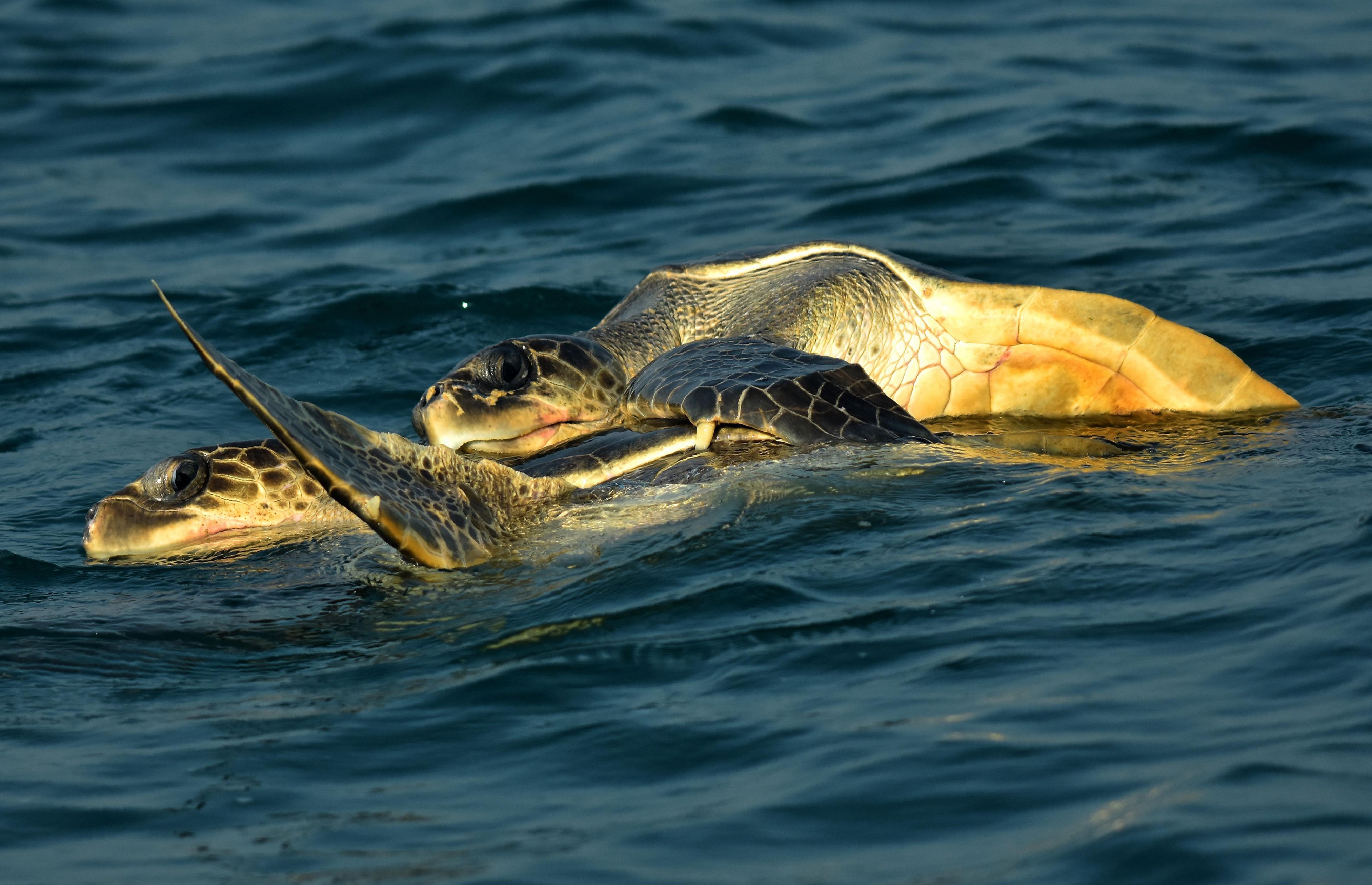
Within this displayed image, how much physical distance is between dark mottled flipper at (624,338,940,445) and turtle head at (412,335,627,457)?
0.81 metres

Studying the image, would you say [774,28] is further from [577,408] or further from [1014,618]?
[1014,618]

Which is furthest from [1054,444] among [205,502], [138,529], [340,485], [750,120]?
[750,120]

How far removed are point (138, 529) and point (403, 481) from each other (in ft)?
5.02

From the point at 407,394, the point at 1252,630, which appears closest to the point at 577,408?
the point at 407,394

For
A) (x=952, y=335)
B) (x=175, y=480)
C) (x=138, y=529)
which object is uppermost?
(x=952, y=335)

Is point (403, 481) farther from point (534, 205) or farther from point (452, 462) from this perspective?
point (534, 205)

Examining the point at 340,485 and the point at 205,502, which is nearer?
the point at 340,485

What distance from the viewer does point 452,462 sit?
4.45m

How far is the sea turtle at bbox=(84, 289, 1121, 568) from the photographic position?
395 centimetres

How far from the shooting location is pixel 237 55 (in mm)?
13914

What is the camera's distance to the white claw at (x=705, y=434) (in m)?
4.84

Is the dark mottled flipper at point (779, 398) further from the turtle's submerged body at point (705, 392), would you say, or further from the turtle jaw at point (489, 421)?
the turtle jaw at point (489, 421)

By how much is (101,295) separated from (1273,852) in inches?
334

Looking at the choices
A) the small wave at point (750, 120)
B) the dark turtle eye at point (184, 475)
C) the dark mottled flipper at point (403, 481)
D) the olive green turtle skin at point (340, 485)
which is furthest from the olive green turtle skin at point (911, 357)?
the small wave at point (750, 120)
